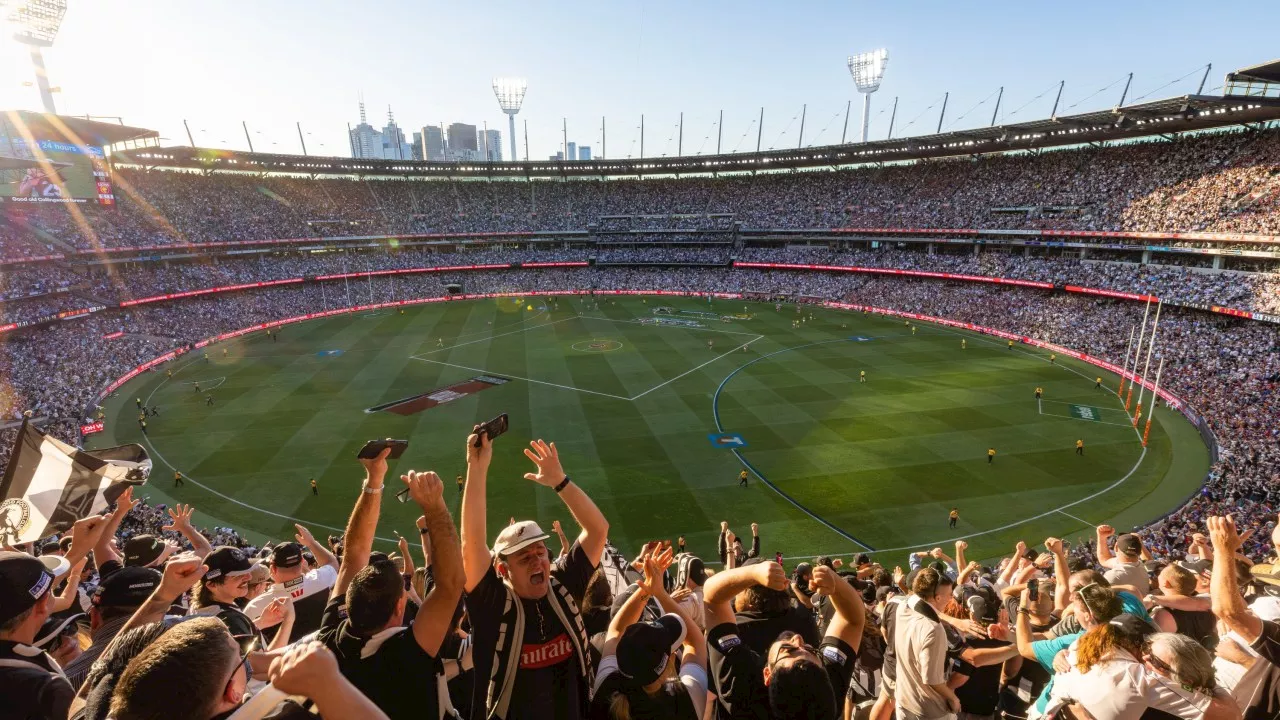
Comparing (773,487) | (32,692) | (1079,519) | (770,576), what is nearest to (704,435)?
(773,487)

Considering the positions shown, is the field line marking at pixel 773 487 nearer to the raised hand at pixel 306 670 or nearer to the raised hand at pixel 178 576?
the raised hand at pixel 178 576

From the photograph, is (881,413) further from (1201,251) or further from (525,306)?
(525,306)

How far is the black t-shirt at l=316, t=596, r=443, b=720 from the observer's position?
3.81m

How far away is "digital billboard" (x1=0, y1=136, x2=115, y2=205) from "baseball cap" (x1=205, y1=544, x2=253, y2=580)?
6610 cm

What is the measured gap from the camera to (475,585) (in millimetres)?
4680

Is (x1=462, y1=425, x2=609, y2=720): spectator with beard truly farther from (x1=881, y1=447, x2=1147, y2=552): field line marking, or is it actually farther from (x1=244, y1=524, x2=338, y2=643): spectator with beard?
(x1=881, y1=447, x2=1147, y2=552): field line marking

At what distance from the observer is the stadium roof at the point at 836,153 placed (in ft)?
165

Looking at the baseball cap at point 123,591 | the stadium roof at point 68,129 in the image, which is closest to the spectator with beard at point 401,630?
the baseball cap at point 123,591

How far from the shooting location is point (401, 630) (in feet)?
13.0

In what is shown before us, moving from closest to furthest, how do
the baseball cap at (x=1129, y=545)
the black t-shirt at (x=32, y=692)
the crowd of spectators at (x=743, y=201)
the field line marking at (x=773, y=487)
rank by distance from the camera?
the black t-shirt at (x=32, y=692), the baseball cap at (x=1129, y=545), the field line marking at (x=773, y=487), the crowd of spectators at (x=743, y=201)

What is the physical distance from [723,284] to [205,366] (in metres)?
63.5

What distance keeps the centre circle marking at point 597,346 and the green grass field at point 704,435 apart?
1.38 ft

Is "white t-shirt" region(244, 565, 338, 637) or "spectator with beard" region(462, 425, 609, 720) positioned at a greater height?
"spectator with beard" region(462, 425, 609, 720)

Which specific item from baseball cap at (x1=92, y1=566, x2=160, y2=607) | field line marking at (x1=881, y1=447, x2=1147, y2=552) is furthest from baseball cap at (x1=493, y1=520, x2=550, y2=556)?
field line marking at (x1=881, y1=447, x2=1147, y2=552)
